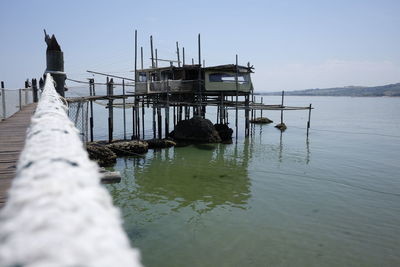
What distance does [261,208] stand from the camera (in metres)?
14.1

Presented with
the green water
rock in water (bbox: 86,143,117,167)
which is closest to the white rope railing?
the green water

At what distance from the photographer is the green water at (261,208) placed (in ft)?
33.0

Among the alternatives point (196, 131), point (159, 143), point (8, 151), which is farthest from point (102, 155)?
point (8, 151)

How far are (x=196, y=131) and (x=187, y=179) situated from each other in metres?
11.5

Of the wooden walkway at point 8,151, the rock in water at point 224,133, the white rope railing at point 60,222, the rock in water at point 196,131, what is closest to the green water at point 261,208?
the rock in water at point 196,131

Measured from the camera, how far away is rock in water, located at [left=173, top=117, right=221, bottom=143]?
2977 cm

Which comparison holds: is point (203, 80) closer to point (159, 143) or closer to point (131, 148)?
point (159, 143)

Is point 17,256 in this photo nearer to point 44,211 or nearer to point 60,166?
point 44,211

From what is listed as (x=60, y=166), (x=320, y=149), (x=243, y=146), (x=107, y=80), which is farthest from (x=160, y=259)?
(x=320, y=149)

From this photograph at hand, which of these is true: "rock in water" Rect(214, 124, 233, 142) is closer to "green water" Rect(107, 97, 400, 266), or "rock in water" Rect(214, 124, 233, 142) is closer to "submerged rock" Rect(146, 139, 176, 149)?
"green water" Rect(107, 97, 400, 266)

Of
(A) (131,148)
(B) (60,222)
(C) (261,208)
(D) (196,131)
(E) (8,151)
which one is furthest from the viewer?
(D) (196,131)

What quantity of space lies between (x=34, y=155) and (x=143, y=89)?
31757 mm

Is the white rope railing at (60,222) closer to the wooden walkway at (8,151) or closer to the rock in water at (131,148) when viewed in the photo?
the wooden walkway at (8,151)

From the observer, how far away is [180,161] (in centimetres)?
2319
